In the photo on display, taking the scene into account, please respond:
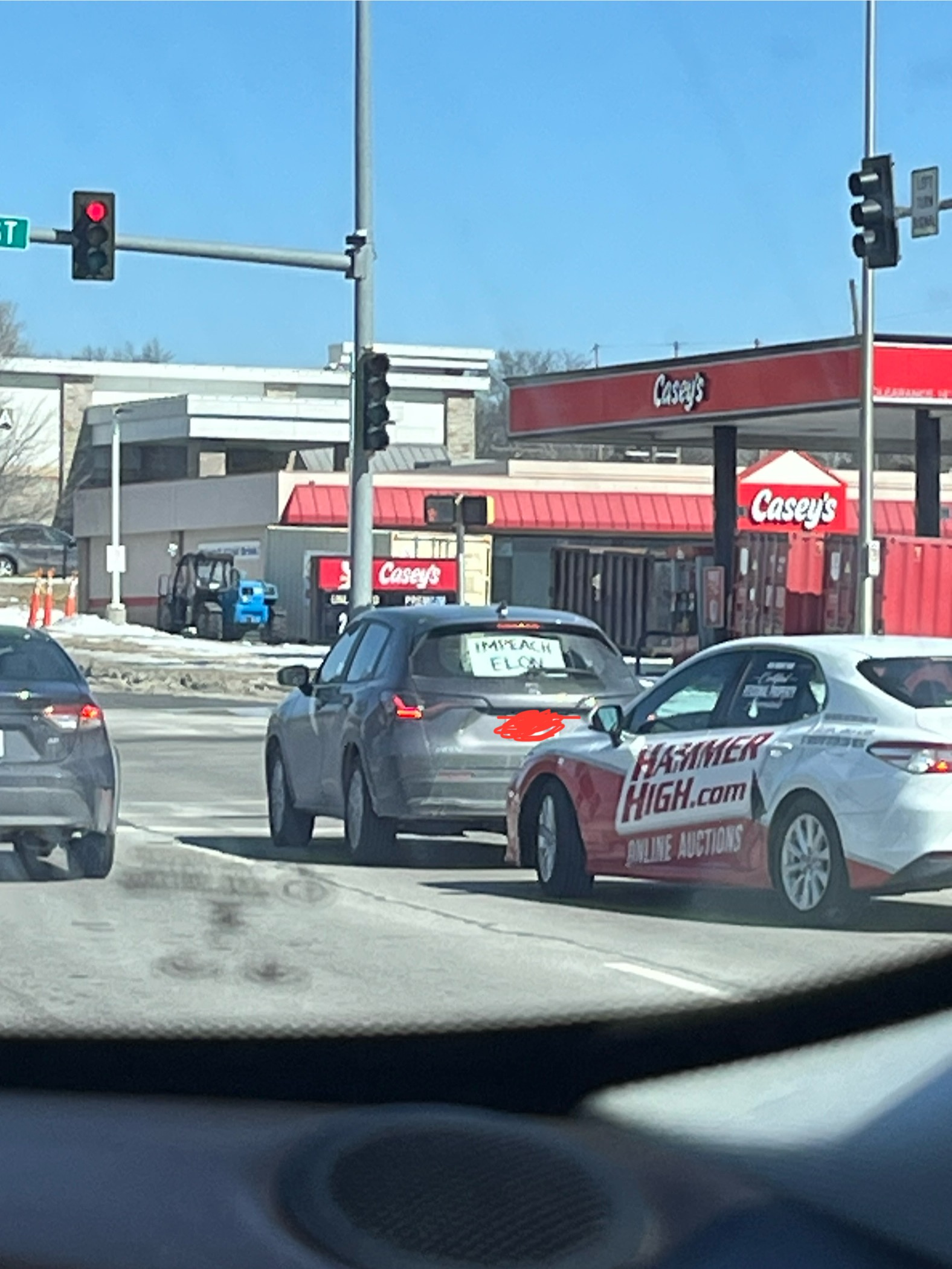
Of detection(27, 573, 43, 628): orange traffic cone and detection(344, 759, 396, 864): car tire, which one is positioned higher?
detection(27, 573, 43, 628): orange traffic cone

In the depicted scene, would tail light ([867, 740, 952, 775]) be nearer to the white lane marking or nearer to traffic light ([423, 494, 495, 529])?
the white lane marking

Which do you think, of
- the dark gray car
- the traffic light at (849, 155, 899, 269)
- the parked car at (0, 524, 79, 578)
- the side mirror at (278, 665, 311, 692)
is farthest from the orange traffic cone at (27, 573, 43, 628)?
the dark gray car

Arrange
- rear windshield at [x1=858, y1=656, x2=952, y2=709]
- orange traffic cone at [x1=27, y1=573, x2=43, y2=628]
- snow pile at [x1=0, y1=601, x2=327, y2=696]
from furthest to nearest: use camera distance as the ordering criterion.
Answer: orange traffic cone at [x1=27, y1=573, x2=43, y2=628] → snow pile at [x1=0, y1=601, x2=327, y2=696] → rear windshield at [x1=858, y1=656, x2=952, y2=709]

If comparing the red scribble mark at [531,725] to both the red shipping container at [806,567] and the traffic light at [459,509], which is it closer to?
the traffic light at [459,509]

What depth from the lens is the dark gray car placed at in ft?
41.5

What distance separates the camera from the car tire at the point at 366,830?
42.3 feet

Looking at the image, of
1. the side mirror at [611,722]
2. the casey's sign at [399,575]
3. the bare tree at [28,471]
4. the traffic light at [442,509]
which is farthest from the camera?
the bare tree at [28,471]

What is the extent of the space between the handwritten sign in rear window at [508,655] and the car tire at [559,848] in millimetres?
1393

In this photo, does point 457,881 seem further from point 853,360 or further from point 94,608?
point 94,608

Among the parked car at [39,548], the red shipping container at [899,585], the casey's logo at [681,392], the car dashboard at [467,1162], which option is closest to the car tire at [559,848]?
the car dashboard at [467,1162]

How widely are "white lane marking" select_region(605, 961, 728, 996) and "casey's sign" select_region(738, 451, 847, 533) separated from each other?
25.4 metres

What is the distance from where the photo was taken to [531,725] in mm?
12836

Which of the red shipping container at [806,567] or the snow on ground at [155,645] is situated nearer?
the red shipping container at [806,567]

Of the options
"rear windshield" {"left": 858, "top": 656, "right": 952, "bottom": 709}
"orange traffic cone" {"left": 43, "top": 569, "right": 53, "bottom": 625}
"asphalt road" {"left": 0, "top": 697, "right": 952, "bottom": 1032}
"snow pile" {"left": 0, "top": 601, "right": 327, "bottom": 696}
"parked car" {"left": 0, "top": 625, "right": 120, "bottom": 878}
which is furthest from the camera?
"orange traffic cone" {"left": 43, "top": 569, "right": 53, "bottom": 625}
